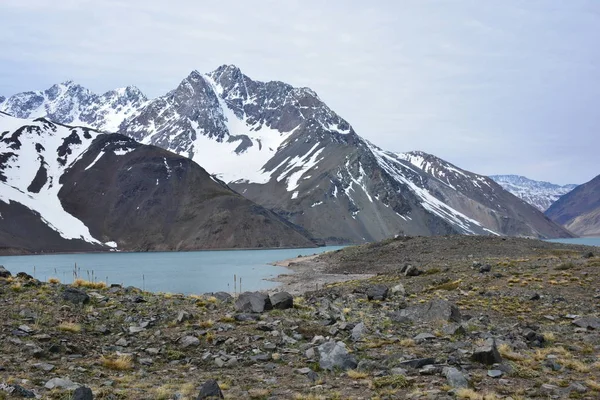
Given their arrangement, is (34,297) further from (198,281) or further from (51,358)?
(198,281)

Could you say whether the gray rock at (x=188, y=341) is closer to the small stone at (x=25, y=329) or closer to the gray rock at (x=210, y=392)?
the small stone at (x=25, y=329)

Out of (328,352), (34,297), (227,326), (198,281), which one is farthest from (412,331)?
(198,281)

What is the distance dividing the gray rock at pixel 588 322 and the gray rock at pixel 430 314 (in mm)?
5499

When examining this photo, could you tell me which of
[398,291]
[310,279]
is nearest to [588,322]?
[398,291]

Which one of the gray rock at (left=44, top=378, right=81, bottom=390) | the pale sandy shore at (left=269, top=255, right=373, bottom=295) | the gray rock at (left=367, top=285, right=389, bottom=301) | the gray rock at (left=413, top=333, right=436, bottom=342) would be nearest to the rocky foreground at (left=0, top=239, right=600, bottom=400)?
the gray rock at (left=44, top=378, right=81, bottom=390)

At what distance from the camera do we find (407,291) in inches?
1556

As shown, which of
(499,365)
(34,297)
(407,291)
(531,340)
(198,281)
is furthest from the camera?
(198,281)

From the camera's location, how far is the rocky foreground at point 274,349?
43.4 feet

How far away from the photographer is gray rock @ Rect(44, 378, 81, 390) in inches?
496

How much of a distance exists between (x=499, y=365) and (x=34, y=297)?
710 inches

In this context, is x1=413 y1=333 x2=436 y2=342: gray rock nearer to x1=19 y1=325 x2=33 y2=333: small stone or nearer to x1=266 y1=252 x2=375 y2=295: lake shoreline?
x1=19 y1=325 x2=33 y2=333: small stone

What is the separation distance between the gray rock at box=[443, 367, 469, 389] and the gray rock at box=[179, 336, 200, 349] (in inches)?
342

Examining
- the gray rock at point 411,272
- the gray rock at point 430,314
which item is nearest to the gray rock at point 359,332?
the gray rock at point 430,314

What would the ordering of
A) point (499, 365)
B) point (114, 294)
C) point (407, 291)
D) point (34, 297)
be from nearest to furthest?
point (499, 365)
point (34, 297)
point (114, 294)
point (407, 291)
